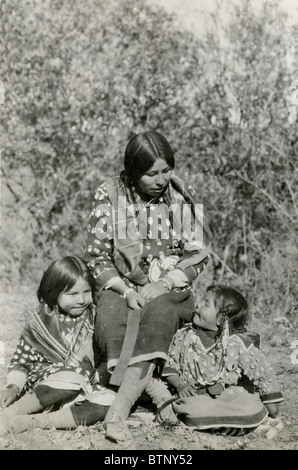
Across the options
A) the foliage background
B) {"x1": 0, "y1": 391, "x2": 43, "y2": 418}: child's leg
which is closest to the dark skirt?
{"x1": 0, "y1": 391, "x2": 43, "y2": 418}: child's leg

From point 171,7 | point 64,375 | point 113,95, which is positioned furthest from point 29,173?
point 64,375

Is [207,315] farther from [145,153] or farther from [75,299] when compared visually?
[145,153]

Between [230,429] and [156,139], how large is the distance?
1.60m

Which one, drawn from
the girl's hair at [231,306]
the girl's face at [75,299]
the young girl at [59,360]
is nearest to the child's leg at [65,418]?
the young girl at [59,360]

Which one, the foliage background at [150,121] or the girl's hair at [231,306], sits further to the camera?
the foliage background at [150,121]

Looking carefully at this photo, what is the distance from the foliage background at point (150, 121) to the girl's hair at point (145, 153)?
237 centimetres

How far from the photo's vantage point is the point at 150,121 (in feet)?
21.3

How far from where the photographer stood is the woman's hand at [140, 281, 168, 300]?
367cm

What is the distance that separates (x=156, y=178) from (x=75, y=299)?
818 millimetres

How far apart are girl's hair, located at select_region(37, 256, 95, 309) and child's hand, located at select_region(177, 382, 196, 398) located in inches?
29.8

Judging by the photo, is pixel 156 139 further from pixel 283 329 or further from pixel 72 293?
pixel 283 329

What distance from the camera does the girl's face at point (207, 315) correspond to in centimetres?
371

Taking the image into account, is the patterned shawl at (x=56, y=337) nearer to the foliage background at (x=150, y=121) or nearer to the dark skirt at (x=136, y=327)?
the dark skirt at (x=136, y=327)

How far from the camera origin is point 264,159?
612cm
